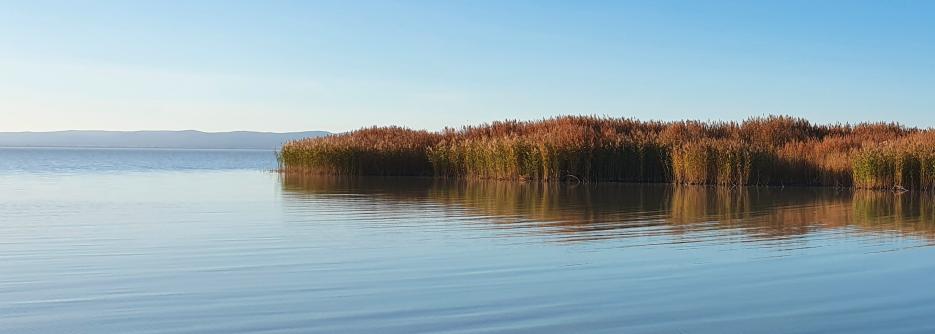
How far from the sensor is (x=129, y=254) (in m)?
8.15

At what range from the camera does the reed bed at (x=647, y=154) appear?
21047mm

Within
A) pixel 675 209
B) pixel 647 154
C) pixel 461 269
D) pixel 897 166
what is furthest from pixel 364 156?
pixel 461 269

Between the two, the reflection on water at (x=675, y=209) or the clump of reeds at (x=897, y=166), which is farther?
the clump of reeds at (x=897, y=166)

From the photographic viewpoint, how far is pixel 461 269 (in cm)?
727

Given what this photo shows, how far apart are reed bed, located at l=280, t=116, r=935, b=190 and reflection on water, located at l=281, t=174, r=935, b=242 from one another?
1378 mm

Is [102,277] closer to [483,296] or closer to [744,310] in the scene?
[483,296]

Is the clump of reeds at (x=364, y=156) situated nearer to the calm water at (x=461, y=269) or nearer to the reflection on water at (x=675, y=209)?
the reflection on water at (x=675, y=209)

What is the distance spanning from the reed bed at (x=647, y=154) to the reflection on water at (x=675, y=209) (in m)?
1.38

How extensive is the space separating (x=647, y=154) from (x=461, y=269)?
17352 mm

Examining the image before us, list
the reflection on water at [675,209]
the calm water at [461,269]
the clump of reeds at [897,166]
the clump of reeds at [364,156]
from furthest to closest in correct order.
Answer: the clump of reeds at [364,156], the clump of reeds at [897,166], the reflection on water at [675,209], the calm water at [461,269]

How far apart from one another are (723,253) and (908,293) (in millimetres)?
2165

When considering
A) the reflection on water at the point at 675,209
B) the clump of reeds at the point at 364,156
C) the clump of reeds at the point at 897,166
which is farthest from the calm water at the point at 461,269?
the clump of reeds at the point at 364,156

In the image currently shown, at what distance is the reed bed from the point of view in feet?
69.1

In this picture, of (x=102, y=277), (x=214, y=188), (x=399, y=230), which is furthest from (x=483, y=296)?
(x=214, y=188)
